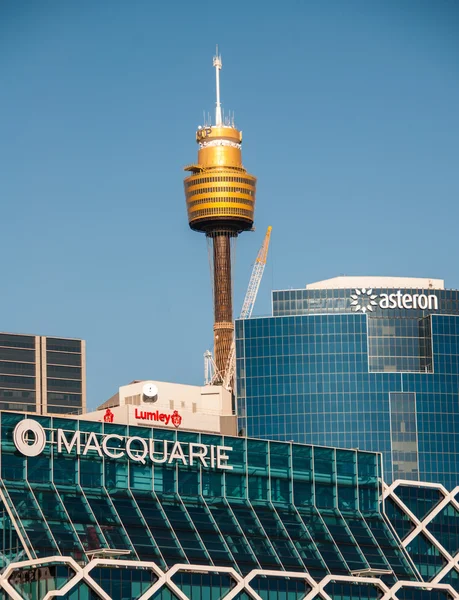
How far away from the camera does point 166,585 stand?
527 ft

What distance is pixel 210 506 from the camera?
177 m

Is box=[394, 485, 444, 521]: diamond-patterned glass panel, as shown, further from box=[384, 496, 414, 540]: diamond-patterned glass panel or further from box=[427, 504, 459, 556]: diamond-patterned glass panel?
box=[384, 496, 414, 540]: diamond-patterned glass panel

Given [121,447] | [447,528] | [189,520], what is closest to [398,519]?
[447,528]

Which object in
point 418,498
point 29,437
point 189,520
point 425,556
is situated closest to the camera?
point 29,437

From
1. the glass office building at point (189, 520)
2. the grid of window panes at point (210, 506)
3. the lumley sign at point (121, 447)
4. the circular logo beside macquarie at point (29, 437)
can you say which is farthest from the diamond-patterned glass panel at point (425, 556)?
the circular logo beside macquarie at point (29, 437)

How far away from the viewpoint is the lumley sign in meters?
165

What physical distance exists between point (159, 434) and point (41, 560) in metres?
27.2

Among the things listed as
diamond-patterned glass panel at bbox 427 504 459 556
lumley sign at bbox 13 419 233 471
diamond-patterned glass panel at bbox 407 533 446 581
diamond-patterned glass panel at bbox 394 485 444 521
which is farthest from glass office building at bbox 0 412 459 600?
diamond-patterned glass panel at bbox 427 504 459 556

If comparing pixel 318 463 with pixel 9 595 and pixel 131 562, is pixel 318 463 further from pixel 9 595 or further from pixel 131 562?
pixel 9 595

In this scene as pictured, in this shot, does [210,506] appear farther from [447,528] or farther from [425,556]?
[447,528]

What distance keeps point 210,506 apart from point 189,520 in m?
5.05

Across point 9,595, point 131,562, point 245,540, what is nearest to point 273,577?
point 245,540

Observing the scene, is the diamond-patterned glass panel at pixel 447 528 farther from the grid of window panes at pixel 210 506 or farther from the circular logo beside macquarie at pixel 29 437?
the circular logo beside macquarie at pixel 29 437

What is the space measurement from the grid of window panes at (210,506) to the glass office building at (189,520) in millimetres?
152
